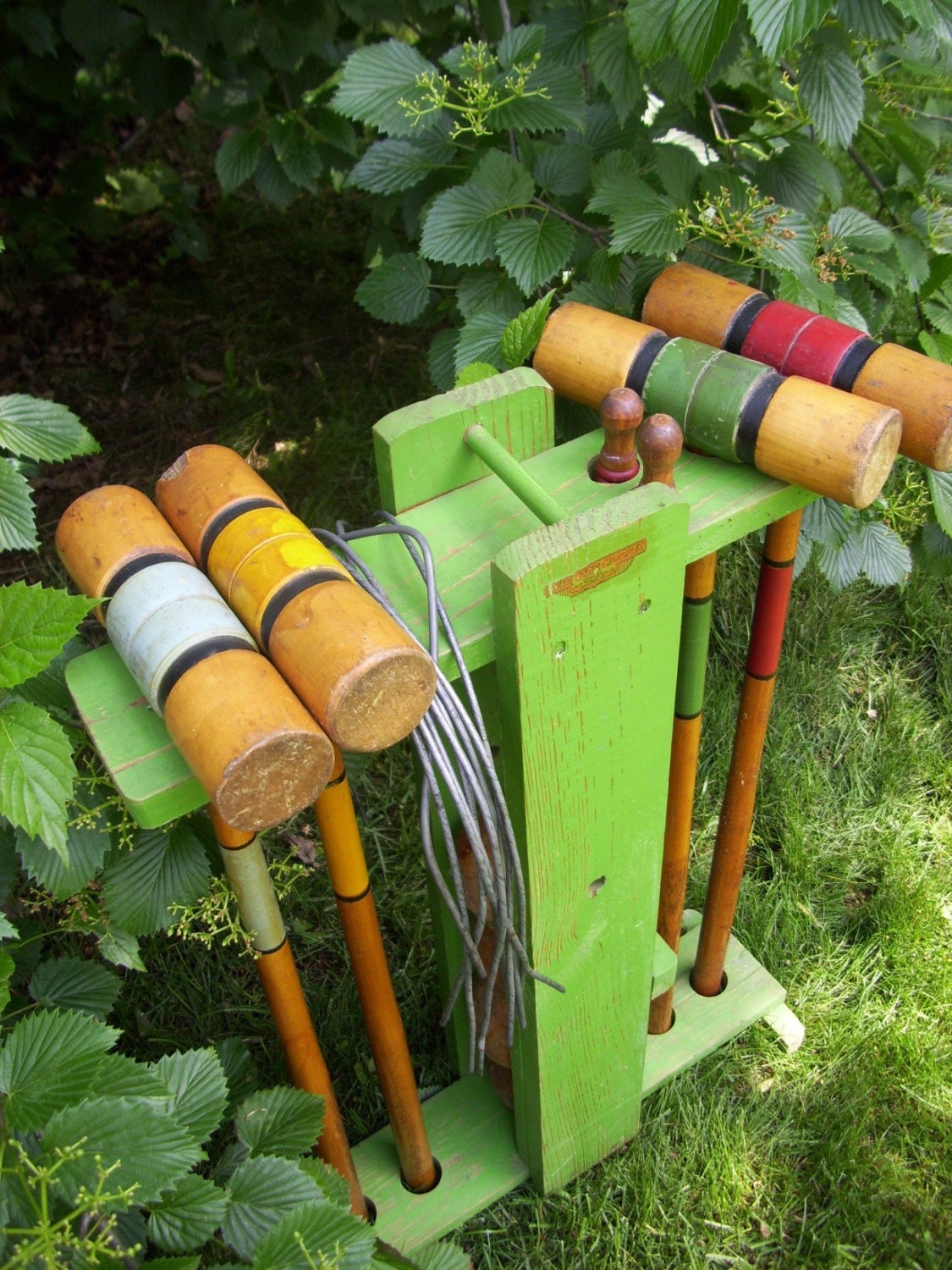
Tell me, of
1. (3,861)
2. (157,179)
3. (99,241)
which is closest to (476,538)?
(3,861)

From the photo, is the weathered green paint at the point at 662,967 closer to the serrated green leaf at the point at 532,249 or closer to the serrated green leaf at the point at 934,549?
the serrated green leaf at the point at 934,549

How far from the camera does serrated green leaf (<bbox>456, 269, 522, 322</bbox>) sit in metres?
2.04

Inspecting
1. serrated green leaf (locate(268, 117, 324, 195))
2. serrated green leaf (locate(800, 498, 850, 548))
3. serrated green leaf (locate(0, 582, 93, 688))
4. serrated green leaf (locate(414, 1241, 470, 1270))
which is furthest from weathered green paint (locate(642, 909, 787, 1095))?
serrated green leaf (locate(268, 117, 324, 195))

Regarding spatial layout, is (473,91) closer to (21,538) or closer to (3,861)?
(21,538)

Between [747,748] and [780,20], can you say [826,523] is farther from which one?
[780,20]

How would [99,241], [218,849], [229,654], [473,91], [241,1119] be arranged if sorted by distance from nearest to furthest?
[229,654]
[241,1119]
[218,849]
[473,91]
[99,241]

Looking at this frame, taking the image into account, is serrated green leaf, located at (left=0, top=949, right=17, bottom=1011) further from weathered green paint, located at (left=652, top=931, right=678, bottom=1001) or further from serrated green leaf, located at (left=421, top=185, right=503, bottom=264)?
serrated green leaf, located at (left=421, top=185, right=503, bottom=264)

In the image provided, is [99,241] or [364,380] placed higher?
[99,241]

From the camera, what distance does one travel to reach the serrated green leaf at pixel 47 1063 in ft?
4.03

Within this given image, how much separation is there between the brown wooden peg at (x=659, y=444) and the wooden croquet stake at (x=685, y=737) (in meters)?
0.25

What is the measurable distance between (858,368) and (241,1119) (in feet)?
4.20

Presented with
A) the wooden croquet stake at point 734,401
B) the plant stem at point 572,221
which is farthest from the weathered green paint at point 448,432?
the plant stem at point 572,221

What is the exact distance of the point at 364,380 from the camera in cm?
377

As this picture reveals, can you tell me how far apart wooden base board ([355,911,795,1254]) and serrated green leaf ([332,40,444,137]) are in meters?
1.69
